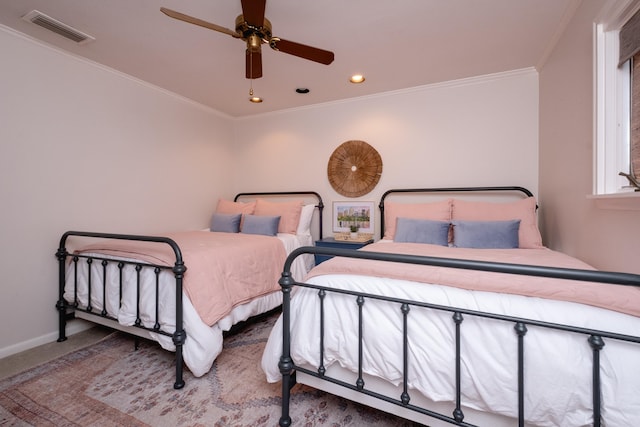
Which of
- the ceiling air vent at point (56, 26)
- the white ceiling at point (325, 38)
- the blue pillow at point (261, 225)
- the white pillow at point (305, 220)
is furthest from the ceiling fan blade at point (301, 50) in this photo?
the white pillow at point (305, 220)

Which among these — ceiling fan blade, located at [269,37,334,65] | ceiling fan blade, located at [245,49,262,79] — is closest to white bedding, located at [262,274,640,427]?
ceiling fan blade, located at [269,37,334,65]

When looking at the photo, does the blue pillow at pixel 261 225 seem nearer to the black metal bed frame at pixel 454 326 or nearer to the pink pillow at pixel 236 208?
the pink pillow at pixel 236 208

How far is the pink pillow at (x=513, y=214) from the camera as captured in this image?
218 cm

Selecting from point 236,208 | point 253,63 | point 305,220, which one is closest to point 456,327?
point 253,63

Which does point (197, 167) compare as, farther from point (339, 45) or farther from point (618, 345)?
point (618, 345)

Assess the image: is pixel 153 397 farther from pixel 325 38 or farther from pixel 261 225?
pixel 325 38

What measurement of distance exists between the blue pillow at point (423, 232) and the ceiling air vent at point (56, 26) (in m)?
2.89

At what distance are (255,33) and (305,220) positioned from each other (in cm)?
207

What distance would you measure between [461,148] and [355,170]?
3.81 ft

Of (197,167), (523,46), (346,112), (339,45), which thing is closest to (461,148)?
(523,46)

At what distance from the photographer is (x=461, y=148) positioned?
293 cm

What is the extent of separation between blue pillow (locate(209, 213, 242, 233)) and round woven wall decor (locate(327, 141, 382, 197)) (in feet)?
4.08

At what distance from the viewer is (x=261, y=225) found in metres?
3.03

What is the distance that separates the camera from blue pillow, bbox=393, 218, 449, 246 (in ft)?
7.75
